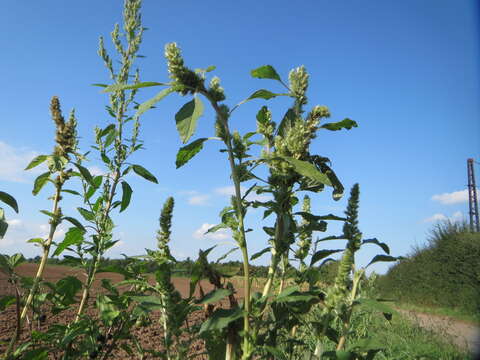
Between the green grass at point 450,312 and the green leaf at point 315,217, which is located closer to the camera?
the green leaf at point 315,217

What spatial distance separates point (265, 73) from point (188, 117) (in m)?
0.30

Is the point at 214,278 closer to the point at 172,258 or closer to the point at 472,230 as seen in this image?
the point at 172,258

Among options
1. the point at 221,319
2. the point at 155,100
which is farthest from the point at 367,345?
the point at 155,100

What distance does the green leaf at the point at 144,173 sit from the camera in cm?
173

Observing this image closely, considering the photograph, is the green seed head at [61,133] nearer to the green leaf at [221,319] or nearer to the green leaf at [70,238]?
the green leaf at [70,238]

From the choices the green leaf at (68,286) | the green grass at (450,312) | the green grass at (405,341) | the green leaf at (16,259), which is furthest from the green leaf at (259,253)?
the green grass at (450,312)

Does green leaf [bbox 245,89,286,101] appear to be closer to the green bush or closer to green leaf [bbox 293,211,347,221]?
green leaf [bbox 293,211,347,221]

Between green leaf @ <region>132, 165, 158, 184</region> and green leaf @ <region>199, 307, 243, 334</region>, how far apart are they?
3.05 ft

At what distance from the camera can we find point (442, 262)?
1305 centimetres

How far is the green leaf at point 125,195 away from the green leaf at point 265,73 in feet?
3.60

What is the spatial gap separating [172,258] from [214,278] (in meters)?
0.14

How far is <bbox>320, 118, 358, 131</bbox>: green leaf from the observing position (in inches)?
43.4

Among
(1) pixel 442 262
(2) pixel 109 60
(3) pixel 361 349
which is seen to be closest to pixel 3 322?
(2) pixel 109 60

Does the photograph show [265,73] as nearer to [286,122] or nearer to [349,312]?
[286,122]
